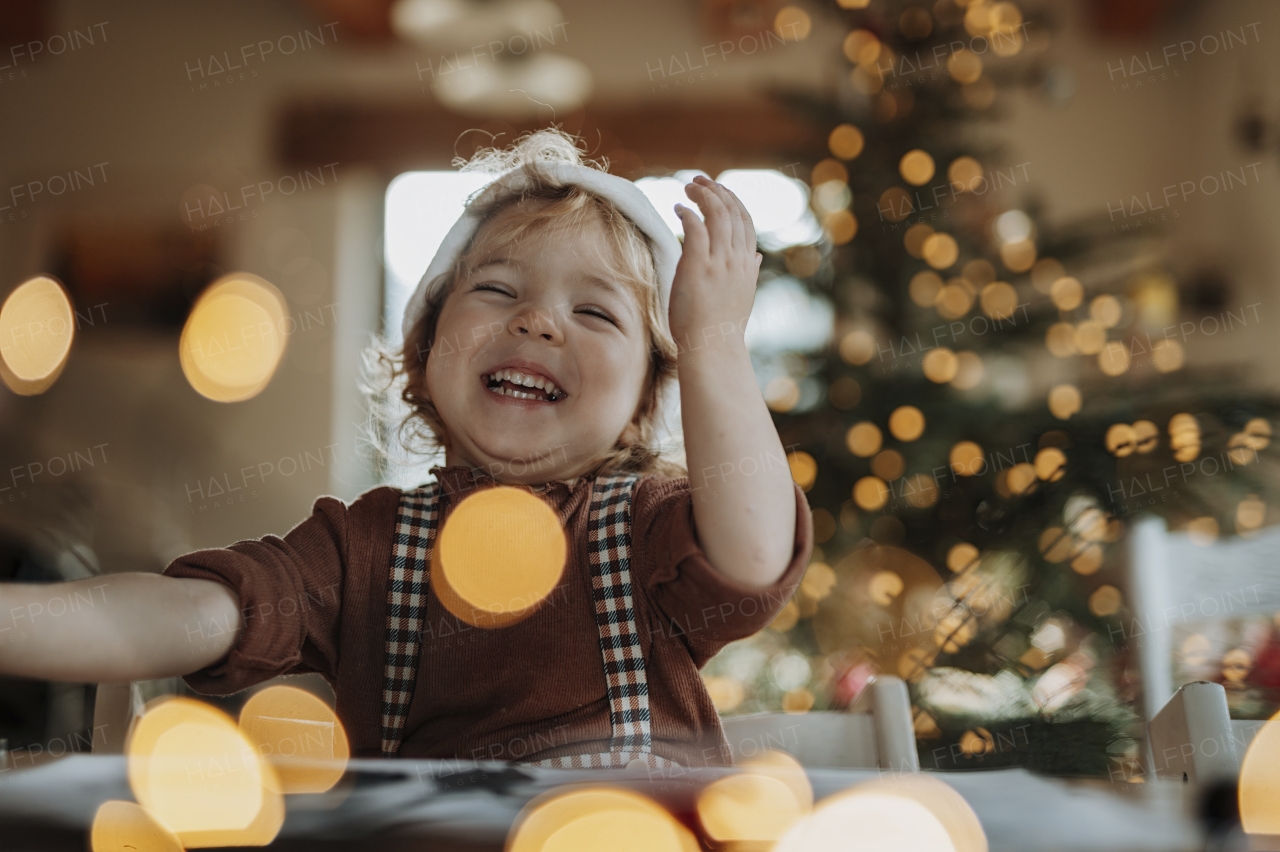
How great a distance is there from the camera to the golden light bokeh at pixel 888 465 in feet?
5.88

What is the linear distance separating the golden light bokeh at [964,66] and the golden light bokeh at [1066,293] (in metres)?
0.45

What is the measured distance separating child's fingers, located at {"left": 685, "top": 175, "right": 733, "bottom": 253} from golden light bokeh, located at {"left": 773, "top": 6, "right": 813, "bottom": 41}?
256 cm

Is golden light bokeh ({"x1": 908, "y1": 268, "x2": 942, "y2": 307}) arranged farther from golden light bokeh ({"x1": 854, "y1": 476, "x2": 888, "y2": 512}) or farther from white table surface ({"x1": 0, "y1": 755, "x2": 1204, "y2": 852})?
white table surface ({"x1": 0, "y1": 755, "x2": 1204, "y2": 852})

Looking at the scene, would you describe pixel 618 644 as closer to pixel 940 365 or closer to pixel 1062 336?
pixel 940 365

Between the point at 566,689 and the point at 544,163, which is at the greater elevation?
the point at 544,163

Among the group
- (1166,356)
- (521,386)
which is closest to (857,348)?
(1166,356)

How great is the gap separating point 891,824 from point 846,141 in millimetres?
1830

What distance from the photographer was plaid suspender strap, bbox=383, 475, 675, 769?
0.68m

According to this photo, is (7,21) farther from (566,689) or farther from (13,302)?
(566,689)

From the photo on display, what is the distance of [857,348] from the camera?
6.34 feet

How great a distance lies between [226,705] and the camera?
8.39 feet

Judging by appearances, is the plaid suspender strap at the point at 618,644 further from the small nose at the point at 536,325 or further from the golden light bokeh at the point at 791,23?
the golden light bokeh at the point at 791,23

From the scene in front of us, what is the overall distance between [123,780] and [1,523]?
83.2 inches

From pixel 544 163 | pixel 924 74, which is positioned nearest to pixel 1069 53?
pixel 924 74
